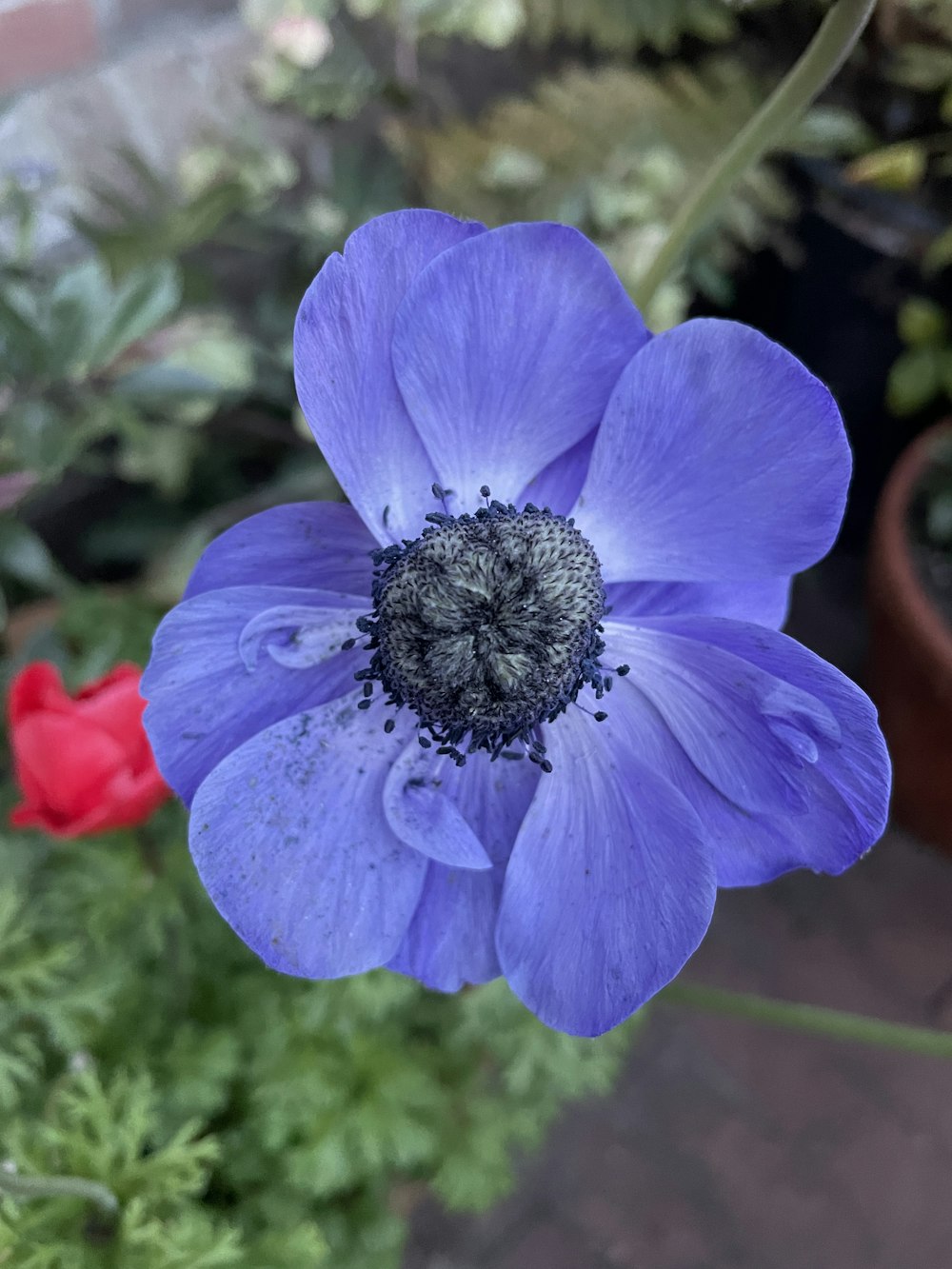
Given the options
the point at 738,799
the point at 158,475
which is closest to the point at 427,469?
the point at 738,799

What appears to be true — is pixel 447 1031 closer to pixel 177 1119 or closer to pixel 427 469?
pixel 177 1119

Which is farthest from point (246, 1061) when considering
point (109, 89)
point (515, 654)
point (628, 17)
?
point (628, 17)

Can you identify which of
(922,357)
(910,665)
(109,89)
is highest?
(109,89)

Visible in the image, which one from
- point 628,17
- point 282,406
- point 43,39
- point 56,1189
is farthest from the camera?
point 282,406

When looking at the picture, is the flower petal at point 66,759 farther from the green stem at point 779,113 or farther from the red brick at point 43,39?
the red brick at point 43,39

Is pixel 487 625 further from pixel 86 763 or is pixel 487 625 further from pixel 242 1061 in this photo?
pixel 242 1061

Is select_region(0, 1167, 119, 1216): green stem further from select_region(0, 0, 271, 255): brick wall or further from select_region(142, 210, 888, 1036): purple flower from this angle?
select_region(0, 0, 271, 255): brick wall

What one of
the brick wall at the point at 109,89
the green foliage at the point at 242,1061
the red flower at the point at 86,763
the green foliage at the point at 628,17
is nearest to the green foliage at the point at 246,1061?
the green foliage at the point at 242,1061
